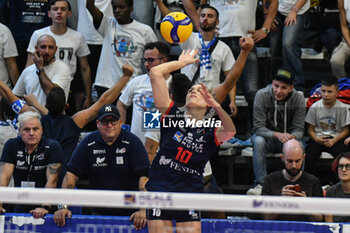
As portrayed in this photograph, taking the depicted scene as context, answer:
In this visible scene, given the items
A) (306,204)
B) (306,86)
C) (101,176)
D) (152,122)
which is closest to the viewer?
(306,204)

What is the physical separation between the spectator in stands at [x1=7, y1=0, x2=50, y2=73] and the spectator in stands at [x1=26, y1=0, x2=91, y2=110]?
52 centimetres

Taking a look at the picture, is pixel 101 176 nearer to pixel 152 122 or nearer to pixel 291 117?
pixel 152 122

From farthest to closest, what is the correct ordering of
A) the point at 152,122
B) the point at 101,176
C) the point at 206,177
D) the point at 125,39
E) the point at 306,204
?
the point at 125,39, the point at 152,122, the point at 206,177, the point at 101,176, the point at 306,204

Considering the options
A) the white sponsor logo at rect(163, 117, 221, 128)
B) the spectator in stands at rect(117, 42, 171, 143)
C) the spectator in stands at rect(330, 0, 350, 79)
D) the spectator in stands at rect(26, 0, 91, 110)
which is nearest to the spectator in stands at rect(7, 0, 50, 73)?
the spectator in stands at rect(26, 0, 91, 110)

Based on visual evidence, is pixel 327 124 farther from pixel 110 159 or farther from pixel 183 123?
pixel 183 123

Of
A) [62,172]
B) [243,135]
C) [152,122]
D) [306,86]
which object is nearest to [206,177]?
[152,122]

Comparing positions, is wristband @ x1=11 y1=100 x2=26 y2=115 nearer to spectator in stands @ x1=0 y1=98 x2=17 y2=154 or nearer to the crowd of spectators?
the crowd of spectators

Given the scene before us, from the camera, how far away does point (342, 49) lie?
34.9 ft

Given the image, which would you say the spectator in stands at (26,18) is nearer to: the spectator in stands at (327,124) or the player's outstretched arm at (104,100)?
the player's outstretched arm at (104,100)

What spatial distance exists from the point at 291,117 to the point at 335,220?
6.46 feet

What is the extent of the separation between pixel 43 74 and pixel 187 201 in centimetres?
499

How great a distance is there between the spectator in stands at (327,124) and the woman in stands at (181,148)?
3.42 m

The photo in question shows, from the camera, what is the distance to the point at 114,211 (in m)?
7.70

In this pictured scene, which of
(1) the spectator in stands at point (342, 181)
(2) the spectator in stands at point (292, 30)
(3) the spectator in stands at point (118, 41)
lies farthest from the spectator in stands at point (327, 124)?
(3) the spectator in stands at point (118, 41)
